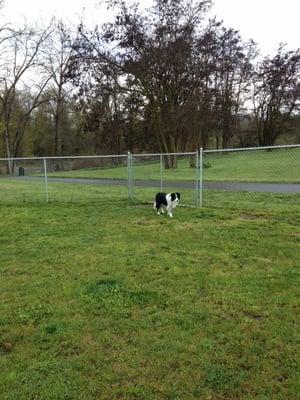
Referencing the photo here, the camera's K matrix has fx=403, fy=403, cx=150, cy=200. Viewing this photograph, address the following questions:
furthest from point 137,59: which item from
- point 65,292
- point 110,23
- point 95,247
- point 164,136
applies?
point 65,292

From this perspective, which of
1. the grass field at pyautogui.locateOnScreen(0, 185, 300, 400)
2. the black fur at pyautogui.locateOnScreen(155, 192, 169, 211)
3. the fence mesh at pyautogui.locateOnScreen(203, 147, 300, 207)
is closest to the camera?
the grass field at pyautogui.locateOnScreen(0, 185, 300, 400)

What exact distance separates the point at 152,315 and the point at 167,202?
566 centimetres

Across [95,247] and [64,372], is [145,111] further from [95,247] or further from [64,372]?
[64,372]

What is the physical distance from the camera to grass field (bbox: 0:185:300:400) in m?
2.91

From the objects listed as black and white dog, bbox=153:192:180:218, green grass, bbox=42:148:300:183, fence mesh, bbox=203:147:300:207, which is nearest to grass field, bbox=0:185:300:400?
black and white dog, bbox=153:192:180:218

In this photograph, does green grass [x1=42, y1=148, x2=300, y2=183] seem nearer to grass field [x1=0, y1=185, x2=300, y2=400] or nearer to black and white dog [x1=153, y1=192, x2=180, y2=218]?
black and white dog [x1=153, y1=192, x2=180, y2=218]

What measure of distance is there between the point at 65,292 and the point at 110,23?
95.2 feet

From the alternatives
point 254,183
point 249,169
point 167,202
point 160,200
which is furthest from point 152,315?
point 249,169

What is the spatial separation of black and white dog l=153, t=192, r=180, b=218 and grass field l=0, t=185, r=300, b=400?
1635 millimetres

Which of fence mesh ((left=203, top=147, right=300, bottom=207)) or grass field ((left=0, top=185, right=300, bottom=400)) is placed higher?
fence mesh ((left=203, top=147, right=300, bottom=207))

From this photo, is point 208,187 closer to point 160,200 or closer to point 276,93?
point 160,200

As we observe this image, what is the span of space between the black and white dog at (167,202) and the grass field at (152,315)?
1.63 m

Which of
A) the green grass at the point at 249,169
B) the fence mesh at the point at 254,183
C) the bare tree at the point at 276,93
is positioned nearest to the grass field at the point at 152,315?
the fence mesh at the point at 254,183

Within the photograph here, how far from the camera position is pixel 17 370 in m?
3.12
